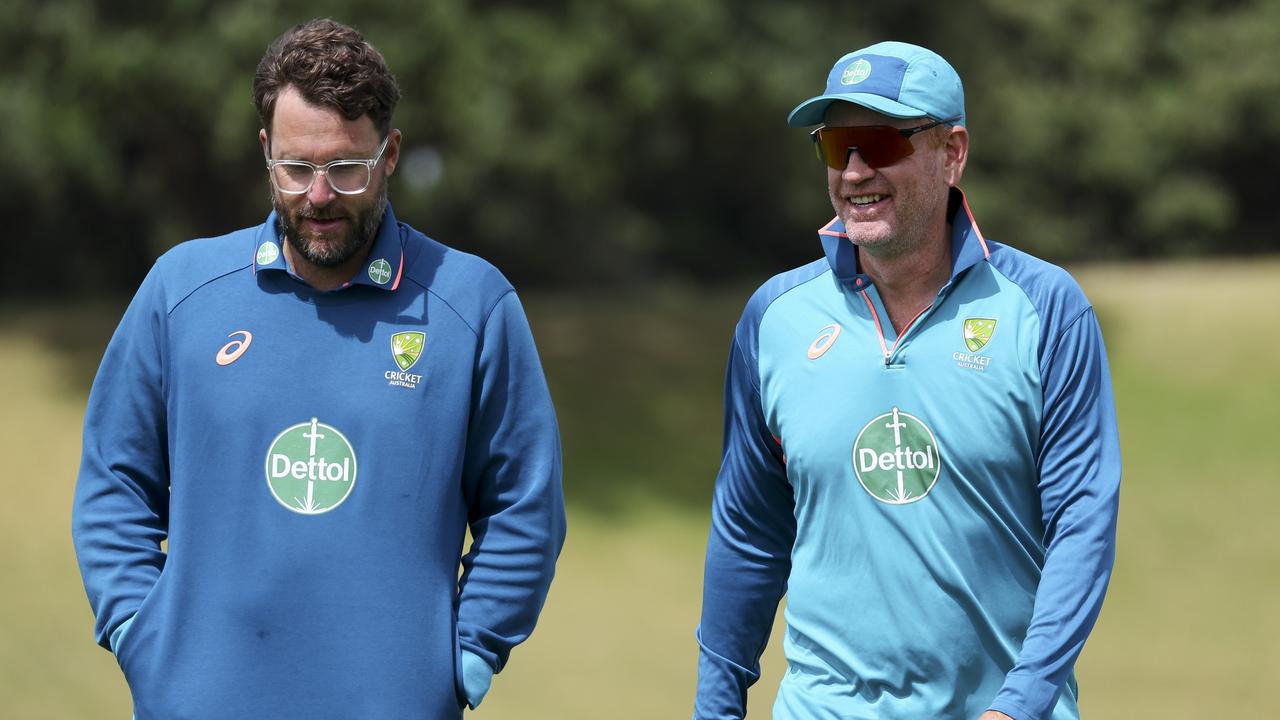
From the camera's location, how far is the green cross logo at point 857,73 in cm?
378

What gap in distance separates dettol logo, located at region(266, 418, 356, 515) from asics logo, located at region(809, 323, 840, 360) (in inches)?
44.4

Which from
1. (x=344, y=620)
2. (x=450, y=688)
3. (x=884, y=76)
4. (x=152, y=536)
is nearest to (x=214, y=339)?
(x=152, y=536)

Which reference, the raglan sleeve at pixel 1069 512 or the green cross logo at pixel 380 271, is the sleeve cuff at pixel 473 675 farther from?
the raglan sleeve at pixel 1069 512

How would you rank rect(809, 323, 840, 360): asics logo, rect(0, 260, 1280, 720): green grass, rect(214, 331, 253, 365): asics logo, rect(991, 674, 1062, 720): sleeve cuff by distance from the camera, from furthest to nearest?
1. rect(0, 260, 1280, 720): green grass
2. rect(809, 323, 840, 360): asics logo
3. rect(214, 331, 253, 365): asics logo
4. rect(991, 674, 1062, 720): sleeve cuff

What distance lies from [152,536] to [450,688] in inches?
31.1

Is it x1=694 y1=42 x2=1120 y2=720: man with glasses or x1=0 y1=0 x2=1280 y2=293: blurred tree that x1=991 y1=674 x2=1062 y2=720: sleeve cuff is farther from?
x1=0 y1=0 x2=1280 y2=293: blurred tree

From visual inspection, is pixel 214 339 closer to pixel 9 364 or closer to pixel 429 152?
pixel 9 364

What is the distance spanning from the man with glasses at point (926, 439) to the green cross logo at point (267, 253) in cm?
121

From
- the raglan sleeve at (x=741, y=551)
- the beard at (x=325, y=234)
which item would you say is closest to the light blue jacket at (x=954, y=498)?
the raglan sleeve at (x=741, y=551)

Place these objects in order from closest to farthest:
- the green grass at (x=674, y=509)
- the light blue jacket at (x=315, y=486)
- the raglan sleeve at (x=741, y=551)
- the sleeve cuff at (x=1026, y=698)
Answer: the sleeve cuff at (x=1026, y=698) → the light blue jacket at (x=315, y=486) → the raglan sleeve at (x=741, y=551) → the green grass at (x=674, y=509)

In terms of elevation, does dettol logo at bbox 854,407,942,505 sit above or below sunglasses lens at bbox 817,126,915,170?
below

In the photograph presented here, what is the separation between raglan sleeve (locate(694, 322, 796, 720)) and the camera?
400 cm

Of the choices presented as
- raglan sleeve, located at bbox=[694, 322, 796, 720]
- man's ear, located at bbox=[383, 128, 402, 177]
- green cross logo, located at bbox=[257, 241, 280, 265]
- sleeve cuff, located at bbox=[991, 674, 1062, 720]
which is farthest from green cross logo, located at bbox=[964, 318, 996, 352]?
green cross logo, located at bbox=[257, 241, 280, 265]

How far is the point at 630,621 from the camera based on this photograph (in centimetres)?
1256
